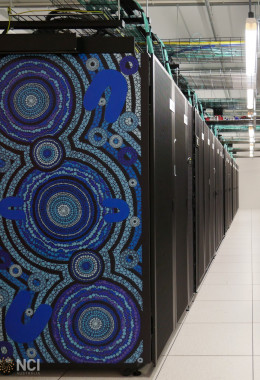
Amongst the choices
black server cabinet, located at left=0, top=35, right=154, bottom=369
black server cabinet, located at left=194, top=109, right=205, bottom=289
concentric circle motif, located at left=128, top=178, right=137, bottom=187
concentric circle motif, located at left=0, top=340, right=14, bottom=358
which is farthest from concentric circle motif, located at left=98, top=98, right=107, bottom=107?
black server cabinet, located at left=194, top=109, right=205, bottom=289

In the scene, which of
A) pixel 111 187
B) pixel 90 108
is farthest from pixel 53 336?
pixel 90 108

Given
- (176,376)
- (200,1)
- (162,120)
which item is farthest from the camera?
(200,1)

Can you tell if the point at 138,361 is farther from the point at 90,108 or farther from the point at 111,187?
the point at 90,108

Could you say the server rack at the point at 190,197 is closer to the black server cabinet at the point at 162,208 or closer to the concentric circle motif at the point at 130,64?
the black server cabinet at the point at 162,208

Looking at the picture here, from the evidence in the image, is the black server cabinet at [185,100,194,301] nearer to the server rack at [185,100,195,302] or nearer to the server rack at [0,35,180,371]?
the server rack at [185,100,195,302]

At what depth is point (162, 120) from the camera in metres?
2.92

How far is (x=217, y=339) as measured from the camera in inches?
126

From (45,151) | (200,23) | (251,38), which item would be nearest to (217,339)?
(45,151)

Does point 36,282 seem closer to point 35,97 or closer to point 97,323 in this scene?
point 97,323

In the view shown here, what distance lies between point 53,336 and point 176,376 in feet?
2.16

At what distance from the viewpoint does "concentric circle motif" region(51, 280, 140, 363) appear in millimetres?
2592

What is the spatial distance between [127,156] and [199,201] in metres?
2.45

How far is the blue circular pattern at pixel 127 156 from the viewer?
2.61 m

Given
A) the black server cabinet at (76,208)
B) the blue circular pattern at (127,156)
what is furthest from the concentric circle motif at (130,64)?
the blue circular pattern at (127,156)
